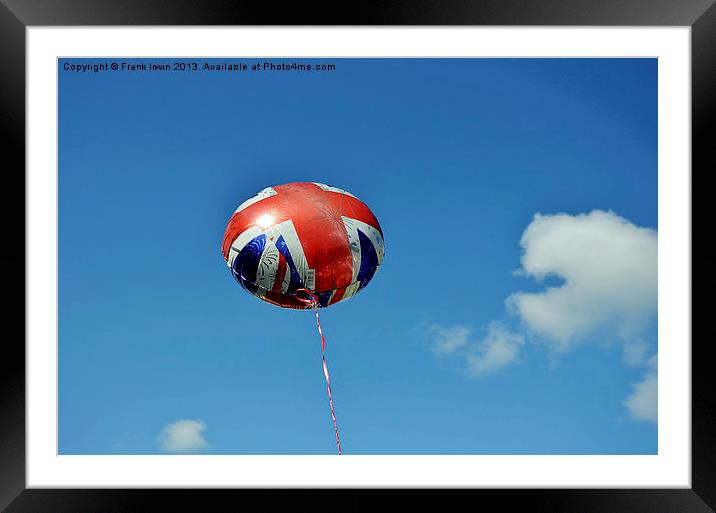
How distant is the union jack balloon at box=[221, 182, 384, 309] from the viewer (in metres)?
6.77

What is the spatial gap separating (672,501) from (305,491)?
6.00ft

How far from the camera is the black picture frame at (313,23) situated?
3.48 m

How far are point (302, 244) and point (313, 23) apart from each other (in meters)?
3.36

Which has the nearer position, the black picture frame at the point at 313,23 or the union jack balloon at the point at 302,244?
the black picture frame at the point at 313,23

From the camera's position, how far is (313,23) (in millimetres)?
3545

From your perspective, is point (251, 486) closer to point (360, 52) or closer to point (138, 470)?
point (138, 470)

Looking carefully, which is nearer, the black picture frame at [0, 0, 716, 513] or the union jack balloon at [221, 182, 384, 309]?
the black picture frame at [0, 0, 716, 513]

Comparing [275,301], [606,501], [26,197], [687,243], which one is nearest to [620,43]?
[687,243]

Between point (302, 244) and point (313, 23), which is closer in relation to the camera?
point (313, 23)

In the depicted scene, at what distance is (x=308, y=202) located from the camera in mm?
6949

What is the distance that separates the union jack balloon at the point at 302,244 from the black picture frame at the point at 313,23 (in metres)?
3.30

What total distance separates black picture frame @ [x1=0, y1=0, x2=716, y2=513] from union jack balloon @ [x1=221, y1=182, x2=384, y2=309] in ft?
10.8

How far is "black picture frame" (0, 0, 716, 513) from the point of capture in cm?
348

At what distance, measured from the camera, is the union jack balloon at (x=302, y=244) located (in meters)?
6.77
